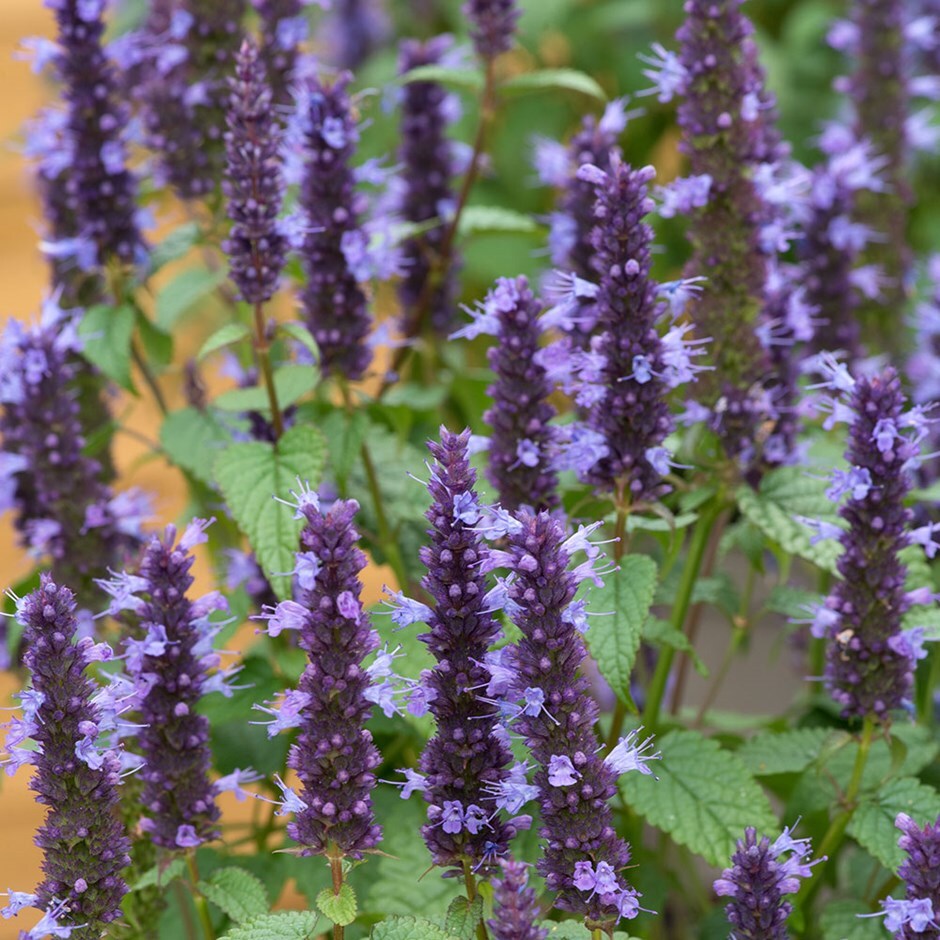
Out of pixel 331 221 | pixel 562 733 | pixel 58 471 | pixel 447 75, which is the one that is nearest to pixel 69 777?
pixel 562 733

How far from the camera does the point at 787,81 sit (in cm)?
432

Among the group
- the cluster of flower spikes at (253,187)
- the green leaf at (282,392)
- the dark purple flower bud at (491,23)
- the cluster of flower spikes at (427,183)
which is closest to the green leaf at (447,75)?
the dark purple flower bud at (491,23)

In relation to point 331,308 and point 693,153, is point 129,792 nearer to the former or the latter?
point 331,308

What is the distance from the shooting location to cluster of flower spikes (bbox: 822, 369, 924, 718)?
158 cm

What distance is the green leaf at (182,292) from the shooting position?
231 centimetres

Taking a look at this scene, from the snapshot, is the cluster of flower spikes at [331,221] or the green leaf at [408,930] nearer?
the green leaf at [408,930]

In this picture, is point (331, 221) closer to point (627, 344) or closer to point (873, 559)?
point (627, 344)

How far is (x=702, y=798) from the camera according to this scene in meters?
1.75

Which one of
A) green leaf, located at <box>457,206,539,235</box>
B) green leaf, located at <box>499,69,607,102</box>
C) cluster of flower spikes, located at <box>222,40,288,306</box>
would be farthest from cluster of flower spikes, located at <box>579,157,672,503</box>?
green leaf, located at <box>457,206,539,235</box>

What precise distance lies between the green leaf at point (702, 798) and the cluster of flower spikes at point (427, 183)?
970mm

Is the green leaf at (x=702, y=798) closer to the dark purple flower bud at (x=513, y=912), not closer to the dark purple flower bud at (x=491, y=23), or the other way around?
the dark purple flower bud at (x=513, y=912)

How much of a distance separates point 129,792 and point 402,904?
0.35 metres

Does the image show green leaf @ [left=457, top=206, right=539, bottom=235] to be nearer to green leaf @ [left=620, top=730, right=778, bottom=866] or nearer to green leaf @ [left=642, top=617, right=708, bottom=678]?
green leaf @ [left=642, top=617, right=708, bottom=678]

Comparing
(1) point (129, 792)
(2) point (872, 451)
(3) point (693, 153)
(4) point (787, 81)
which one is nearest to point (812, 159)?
(4) point (787, 81)
